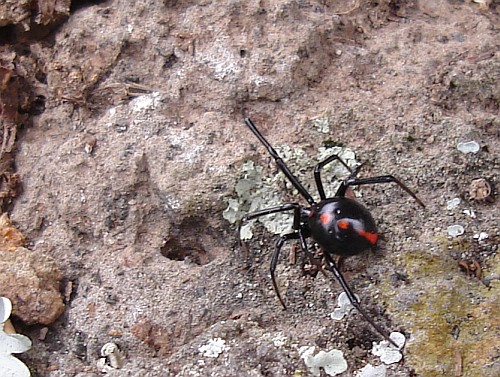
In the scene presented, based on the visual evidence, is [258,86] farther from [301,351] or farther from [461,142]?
[301,351]

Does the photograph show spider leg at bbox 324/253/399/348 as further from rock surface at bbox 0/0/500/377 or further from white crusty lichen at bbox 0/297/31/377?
white crusty lichen at bbox 0/297/31/377

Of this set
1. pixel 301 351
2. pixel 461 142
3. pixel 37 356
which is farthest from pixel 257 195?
pixel 37 356

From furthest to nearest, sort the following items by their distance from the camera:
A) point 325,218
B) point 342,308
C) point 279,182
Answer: point 279,182, point 325,218, point 342,308

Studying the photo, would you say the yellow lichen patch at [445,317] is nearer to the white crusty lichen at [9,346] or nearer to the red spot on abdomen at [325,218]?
the red spot on abdomen at [325,218]

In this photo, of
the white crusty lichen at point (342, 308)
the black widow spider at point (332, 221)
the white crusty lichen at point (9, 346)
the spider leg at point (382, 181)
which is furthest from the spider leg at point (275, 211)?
the white crusty lichen at point (9, 346)

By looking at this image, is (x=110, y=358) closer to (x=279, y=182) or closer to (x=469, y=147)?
(x=279, y=182)

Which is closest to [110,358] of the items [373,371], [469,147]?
[373,371]
